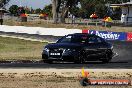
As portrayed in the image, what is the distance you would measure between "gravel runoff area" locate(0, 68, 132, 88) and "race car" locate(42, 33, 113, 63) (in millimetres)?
1787

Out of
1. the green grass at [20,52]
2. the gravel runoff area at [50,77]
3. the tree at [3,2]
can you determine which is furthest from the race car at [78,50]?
the tree at [3,2]

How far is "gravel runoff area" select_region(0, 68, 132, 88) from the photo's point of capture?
13230mm

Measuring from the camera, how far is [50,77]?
49.5 feet

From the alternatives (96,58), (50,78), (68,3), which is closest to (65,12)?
(68,3)

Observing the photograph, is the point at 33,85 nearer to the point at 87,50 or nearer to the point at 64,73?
the point at 64,73

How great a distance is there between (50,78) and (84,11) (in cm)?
11571

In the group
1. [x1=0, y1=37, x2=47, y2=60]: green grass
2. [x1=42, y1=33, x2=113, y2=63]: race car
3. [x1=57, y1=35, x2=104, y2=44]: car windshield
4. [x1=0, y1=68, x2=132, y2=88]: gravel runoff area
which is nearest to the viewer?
[x1=0, y1=68, x2=132, y2=88]: gravel runoff area

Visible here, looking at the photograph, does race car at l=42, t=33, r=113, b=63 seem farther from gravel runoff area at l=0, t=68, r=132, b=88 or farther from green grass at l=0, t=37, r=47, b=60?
green grass at l=0, t=37, r=47, b=60

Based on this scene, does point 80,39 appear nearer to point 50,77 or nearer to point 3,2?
point 50,77

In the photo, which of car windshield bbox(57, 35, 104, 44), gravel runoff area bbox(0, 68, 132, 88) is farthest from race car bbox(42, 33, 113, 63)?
gravel runoff area bbox(0, 68, 132, 88)

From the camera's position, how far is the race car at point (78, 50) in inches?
737

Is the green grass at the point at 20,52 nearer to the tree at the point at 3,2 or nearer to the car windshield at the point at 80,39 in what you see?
the car windshield at the point at 80,39

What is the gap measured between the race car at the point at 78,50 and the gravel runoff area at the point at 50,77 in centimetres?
179

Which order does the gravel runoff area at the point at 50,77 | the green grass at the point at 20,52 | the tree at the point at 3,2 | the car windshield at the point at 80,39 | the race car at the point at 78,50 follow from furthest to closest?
the tree at the point at 3,2, the green grass at the point at 20,52, the car windshield at the point at 80,39, the race car at the point at 78,50, the gravel runoff area at the point at 50,77
